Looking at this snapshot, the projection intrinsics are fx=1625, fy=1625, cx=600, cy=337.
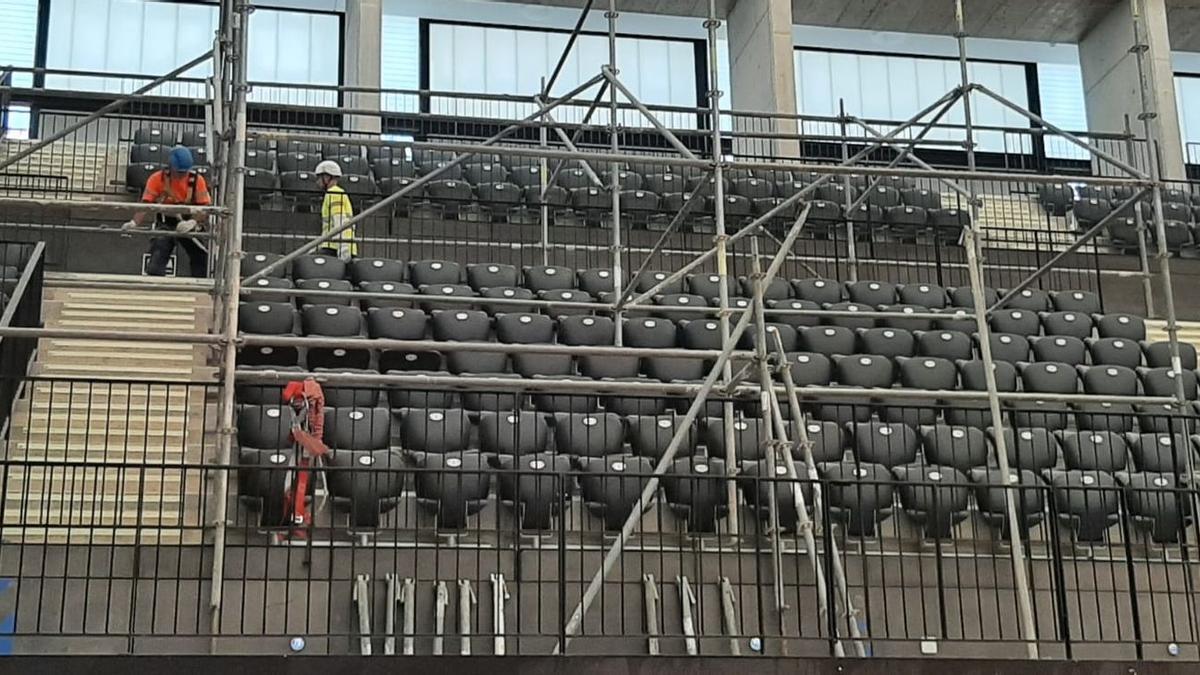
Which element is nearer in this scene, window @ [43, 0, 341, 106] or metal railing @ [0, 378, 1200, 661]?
metal railing @ [0, 378, 1200, 661]

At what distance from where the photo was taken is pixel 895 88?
25.2m

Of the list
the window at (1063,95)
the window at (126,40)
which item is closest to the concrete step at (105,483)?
the window at (126,40)

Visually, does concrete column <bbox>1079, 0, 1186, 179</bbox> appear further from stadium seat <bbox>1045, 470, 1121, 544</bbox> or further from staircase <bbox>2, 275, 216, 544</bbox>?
staircase <bbox>2, 275, 216, 544</bbox>

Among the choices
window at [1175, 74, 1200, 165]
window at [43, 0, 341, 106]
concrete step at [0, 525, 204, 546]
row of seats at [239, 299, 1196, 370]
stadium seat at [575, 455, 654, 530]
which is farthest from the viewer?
window at [1175, 74, 1200, 165]

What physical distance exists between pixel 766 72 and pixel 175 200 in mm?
10353

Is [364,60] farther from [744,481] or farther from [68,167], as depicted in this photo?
[744,481]

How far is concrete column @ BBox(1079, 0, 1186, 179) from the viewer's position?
872 inches

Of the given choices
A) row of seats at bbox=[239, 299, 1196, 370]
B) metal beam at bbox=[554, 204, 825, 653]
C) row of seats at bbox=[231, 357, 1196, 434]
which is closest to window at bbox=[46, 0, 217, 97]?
row of seats at bbox=[239, 299, 1196, 370]

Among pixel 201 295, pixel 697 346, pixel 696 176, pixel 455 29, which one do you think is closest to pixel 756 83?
pixel 696 176

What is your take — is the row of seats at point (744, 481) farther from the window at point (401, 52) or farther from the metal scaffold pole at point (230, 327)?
the window at point (401, 52)

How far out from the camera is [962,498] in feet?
37.7

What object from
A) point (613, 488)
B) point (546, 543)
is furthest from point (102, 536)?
point (613, 488)

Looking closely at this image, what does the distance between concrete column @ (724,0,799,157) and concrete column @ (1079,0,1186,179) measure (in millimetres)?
4591

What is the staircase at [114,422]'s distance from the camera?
1001 cm
